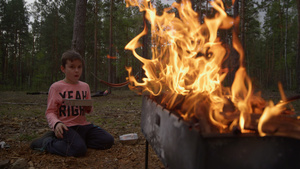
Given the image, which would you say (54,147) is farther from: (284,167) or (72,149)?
(284,167)

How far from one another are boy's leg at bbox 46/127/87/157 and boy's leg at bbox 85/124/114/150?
38 centimetres

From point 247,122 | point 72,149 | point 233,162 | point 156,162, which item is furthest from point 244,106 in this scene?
point 72,149

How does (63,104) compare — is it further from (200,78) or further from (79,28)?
(79,28)

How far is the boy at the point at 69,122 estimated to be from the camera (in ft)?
10.0

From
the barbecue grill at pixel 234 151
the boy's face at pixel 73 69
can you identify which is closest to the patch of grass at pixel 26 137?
the boy's face at pixel 73 69

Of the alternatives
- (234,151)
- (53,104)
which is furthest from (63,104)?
(234,151)

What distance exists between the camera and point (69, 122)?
330cm

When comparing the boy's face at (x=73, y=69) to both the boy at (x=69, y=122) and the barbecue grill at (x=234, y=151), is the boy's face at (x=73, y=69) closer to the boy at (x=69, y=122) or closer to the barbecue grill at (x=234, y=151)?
the boy at (x=69, y=122)

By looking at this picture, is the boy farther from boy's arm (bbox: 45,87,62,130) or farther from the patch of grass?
the patch of grass

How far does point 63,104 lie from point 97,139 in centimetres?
85

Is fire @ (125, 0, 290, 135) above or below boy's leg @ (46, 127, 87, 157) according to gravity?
above

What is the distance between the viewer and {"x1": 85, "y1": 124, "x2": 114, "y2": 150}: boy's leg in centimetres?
350

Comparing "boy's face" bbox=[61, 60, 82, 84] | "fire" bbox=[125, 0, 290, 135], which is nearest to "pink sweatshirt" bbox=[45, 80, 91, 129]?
"boy's face" bbox=[61, 60, 82, 84]

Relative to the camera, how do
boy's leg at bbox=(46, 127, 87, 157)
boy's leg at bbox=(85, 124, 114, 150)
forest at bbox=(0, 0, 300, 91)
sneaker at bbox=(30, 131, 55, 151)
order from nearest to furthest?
boy's leg at bbox=(46, 127, 87, 157) < sneaker at bbox=(30, 131, 55, 151) < boy's leg at bbox=(85, 124, 114, 150) < forest at bbox=(0, 0, 300, 91)
